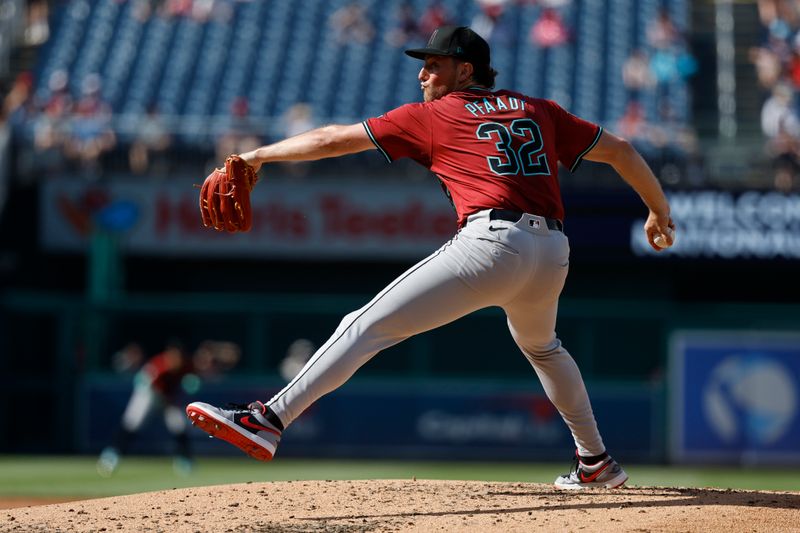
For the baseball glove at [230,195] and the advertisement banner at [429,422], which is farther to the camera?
the advertisement banner at [429,422]

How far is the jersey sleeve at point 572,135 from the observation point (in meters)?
5.28

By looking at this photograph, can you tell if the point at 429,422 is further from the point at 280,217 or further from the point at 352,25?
the point at 352,25

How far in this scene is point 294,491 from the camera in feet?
18.8

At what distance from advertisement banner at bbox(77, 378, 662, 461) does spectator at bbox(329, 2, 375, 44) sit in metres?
5.55

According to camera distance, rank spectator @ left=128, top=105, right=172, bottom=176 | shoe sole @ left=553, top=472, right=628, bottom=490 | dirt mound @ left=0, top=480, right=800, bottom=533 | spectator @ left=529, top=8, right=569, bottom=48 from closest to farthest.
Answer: dirt mound @ left=0, top=480, right=800, bottom=533
shoe sole @ left=553, top=472, right=628, bottom=490
spectator @ left=128, top=105, right=172, bottom=176
spectator @ left=529, top=8, right=569, bottom=48

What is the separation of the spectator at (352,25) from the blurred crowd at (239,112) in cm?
1

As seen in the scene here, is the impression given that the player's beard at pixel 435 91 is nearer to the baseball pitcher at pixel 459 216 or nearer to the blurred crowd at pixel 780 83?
the baseball pitcher at pixel 459 216

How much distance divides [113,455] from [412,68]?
740 centimetres

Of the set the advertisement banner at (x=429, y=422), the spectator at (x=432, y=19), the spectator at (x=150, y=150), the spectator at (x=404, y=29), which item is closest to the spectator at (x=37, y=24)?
the spectator at (x=150, y=150)

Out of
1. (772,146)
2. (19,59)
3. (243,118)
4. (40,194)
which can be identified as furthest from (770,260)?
(19,59)

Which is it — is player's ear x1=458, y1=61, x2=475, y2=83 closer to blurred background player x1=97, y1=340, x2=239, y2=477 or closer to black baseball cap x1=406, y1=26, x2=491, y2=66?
black baseball cap x1=406, y1=26, x2=491, y2=66

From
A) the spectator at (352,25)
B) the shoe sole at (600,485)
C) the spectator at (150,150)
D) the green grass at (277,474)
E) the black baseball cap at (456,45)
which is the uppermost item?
the spectator at (352,25)

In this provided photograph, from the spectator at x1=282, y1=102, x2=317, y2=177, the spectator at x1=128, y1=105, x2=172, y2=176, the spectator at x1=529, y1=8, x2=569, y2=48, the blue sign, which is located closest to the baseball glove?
the blue sign

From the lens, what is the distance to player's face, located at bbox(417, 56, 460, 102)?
5195 millimetres
